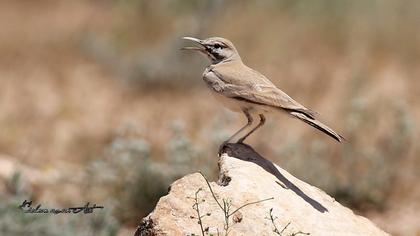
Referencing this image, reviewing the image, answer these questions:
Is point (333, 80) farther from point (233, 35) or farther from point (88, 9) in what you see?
point (88, 9)

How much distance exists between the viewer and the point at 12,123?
458 inches

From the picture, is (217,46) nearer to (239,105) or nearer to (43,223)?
(239,105)

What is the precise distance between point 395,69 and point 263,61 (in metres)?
2.18

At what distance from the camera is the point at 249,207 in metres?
4.99

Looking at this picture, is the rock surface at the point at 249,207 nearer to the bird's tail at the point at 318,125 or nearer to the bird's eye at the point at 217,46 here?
the bird's tail at the point at 318,125

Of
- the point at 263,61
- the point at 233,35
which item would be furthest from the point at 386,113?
the point at 233,35

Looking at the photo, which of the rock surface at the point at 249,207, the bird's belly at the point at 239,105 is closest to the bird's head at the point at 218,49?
the bird's belly at the point at 239,105

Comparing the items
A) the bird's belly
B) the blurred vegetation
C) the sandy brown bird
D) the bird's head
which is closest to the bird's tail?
the sandy brown bird

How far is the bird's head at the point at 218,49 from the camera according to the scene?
21.1 ft

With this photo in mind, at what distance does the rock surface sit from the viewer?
15.8ft

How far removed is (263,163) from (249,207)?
74 cm

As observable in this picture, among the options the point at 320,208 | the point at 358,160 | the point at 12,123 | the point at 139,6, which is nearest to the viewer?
the point at 320,208

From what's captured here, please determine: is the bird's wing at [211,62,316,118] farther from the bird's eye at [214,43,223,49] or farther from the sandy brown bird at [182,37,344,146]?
the bird's eye at [214,43,223,49]

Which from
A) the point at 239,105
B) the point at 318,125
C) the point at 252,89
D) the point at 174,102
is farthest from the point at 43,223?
the point at 174,102
